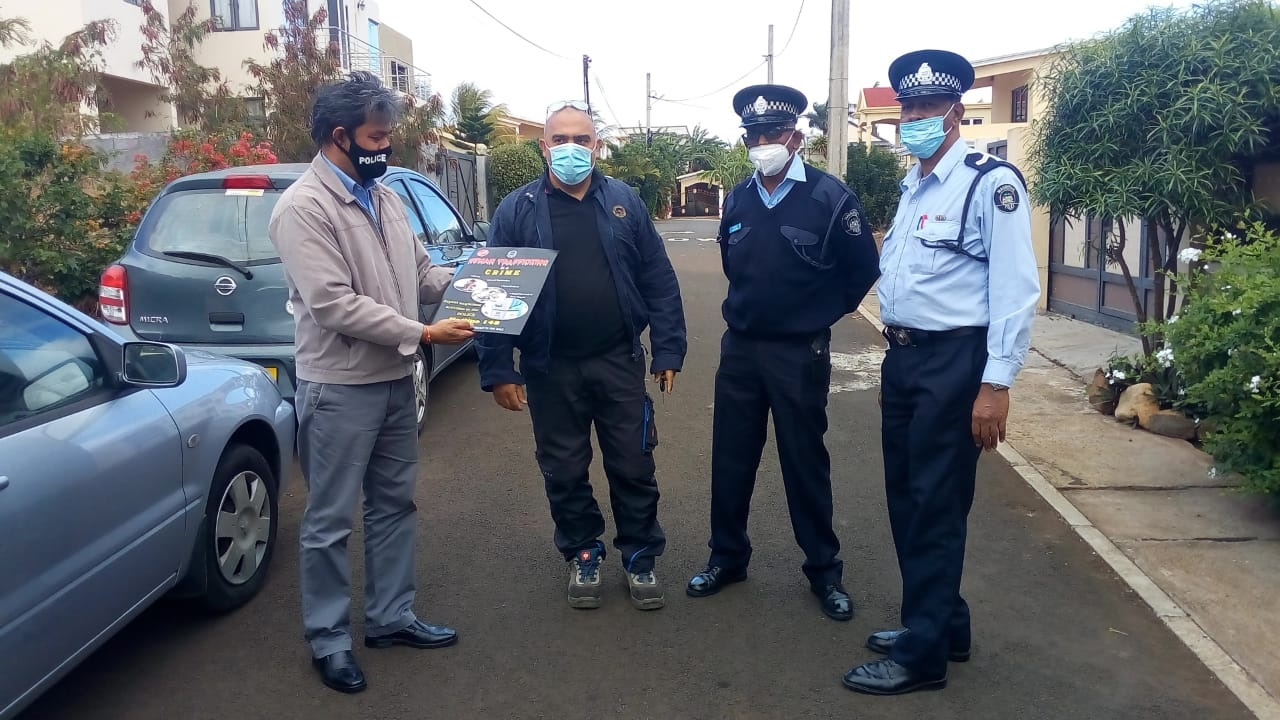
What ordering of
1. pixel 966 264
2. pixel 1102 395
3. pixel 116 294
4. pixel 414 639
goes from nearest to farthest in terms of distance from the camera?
pixel 966 264 → pixel 414 639 → pixel 116 294 → pixel 1102 395

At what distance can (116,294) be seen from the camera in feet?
19.6

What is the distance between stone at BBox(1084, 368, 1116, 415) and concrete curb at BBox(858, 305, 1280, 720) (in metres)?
1.69

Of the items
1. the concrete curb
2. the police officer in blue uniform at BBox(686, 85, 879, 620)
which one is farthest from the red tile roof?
the police officer in blue uniform at BBox(686, 85, 879, 620)

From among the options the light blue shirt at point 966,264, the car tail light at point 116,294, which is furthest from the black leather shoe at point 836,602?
the car tail light at point 116,294

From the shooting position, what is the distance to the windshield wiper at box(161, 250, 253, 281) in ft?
19.2

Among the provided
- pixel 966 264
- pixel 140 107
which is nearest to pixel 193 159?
pixel 966 264

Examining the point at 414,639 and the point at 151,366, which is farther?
the point at 414,639

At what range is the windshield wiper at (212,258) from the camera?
5.85 metres

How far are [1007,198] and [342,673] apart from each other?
2740 millimetres

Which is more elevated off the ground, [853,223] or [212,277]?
[853,223]

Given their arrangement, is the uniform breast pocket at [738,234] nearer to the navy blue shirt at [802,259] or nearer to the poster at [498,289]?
the navy blue shirt at [802,259]

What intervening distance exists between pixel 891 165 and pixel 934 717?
75.5 feet

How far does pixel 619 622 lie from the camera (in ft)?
13.4

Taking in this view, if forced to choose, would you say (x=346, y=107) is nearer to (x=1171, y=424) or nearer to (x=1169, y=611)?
(x=1169, y=611)
